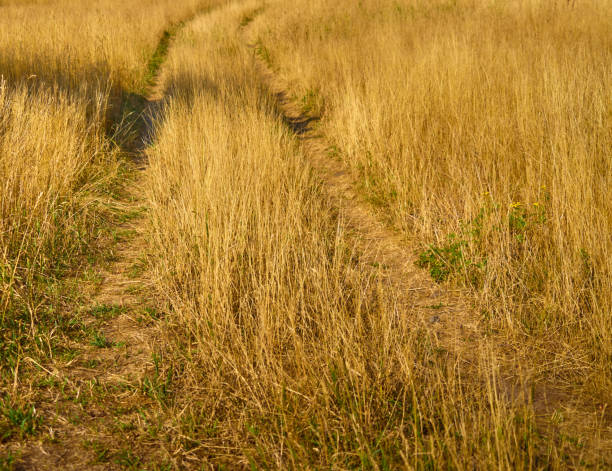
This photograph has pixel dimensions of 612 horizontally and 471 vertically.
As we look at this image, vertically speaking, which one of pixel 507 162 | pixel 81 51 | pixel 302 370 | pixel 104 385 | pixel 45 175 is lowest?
pixel 104 385

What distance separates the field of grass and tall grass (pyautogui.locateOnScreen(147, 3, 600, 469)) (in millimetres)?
18

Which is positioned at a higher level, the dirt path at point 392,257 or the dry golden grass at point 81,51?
the dry golden grass at point 81,51

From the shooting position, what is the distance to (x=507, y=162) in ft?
14.2

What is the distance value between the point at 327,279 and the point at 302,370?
65 centimetres

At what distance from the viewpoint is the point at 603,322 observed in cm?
250

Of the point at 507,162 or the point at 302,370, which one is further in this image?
the point at 507,162

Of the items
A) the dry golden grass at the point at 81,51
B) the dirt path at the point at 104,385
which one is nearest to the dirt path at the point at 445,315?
the dirt path at the point at 104,385

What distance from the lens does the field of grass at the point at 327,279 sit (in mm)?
2160

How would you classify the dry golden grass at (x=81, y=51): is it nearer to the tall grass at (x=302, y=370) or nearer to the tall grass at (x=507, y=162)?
the tall grass at (x=507, y=162)

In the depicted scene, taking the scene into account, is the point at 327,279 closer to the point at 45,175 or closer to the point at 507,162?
the point at 507,162

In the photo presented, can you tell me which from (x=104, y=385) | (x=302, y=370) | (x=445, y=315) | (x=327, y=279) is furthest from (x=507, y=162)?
(x=104, y=385)

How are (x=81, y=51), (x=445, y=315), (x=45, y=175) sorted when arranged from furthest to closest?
(x=81, y=51) → (x=45, y=175) → (x=445, y=315)

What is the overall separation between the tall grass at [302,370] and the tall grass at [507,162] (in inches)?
19.2

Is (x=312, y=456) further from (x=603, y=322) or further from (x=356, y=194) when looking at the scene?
(x=356, y=194)
